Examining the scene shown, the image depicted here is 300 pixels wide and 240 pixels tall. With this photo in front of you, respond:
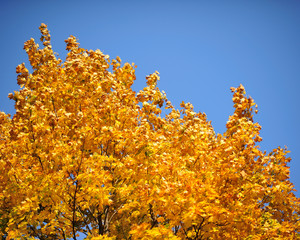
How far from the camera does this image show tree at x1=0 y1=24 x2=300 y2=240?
4.92 m

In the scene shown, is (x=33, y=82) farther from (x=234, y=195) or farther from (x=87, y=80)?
(x=234, y=195)

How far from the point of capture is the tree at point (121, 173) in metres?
4.92

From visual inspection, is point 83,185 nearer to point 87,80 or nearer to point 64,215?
point 64,215

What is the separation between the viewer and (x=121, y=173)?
607cm

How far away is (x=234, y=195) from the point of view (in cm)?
505

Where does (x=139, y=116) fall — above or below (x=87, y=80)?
below

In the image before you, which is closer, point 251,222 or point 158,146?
point 251,222

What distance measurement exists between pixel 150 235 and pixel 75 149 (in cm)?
248

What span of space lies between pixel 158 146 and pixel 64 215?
9.56 feet

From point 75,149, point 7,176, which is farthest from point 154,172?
point 7,176

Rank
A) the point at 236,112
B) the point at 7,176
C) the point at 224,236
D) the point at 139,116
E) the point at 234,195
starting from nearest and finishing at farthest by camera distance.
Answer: the point at 234,195 < the point at 224,236 < the point at 7,176 < the point at 139,116 < the point at 236,112

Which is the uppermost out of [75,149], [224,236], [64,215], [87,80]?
[87,80]

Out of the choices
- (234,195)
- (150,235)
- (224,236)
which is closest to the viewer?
(150,235)

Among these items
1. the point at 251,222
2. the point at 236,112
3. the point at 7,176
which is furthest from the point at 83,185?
the point at 236,112
